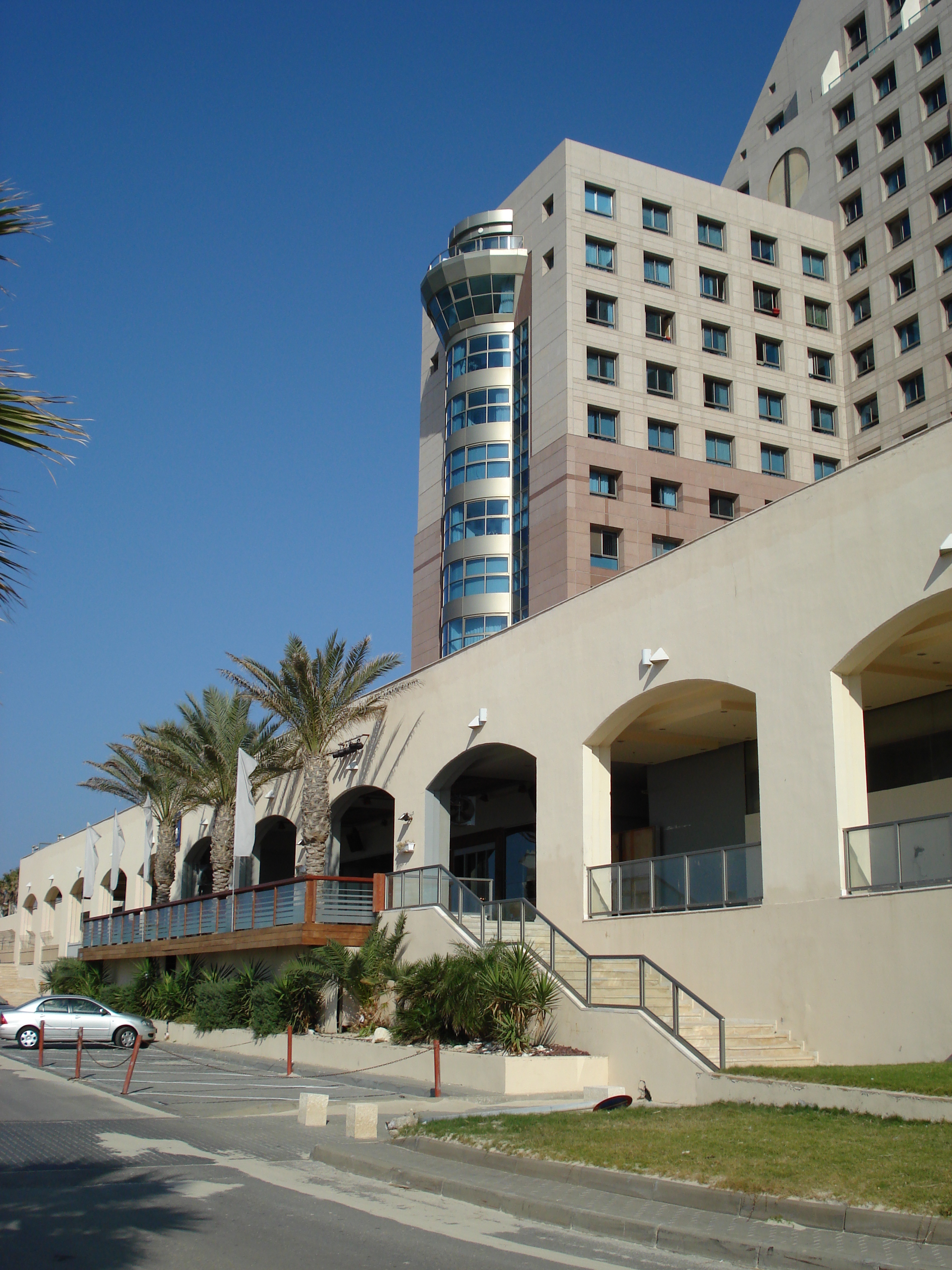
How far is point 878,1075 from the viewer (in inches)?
532

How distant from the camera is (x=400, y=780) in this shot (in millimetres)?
29938

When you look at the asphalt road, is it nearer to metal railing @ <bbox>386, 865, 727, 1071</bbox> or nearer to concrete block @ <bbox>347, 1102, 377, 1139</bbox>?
Result: concrete block @ <bbox>347, 1102, 377, 1139</bbox>

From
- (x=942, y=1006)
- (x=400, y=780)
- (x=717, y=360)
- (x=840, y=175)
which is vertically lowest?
(x=942, y=1006)

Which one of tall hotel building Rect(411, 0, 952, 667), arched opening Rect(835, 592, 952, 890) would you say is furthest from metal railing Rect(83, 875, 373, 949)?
tall hotel building Rect(411, 0, 952, 667)

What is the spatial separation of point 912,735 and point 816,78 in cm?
5101

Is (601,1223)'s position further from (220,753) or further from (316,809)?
(220,753)

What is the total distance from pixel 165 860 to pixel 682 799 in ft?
72.7

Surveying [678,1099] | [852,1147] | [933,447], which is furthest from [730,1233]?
[933,447]

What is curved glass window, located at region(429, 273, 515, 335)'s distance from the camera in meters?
58.3

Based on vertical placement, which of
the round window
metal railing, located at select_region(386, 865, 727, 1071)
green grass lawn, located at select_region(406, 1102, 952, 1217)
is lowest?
green grass lawn, located at select_region(406, 1102, 952, 1217)

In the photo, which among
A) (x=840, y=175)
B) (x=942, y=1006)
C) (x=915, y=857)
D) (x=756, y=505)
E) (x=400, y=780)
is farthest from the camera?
(x=840, y=175)

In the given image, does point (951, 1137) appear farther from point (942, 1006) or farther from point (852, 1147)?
point (942, 1006)

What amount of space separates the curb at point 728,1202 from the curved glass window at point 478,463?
47.3m

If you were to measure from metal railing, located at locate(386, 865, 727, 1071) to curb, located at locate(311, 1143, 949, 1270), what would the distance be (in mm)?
5603
